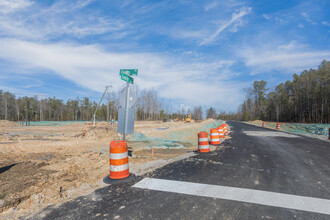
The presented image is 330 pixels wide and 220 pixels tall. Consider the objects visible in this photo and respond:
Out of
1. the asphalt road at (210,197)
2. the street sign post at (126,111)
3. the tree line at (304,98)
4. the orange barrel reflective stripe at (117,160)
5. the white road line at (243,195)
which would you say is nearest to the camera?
the asphalt road at (210,197)

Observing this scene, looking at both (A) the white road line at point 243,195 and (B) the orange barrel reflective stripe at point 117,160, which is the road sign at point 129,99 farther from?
(A) the white road line at point 243,195

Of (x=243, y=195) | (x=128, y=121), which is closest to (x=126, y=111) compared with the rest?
(x=128, y=121)

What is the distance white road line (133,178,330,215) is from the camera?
125 inches

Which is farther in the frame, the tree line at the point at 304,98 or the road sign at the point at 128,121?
the tree line at the point at 304,98

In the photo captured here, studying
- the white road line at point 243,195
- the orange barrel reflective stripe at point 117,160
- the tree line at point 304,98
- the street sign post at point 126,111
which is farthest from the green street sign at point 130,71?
the tree line at point 304,98

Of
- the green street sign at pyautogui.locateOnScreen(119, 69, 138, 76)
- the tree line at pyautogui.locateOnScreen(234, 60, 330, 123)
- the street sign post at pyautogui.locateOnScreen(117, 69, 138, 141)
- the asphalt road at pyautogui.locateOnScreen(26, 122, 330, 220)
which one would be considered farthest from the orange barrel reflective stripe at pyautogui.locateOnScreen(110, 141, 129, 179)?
the tree line at pyautogui.locateOnScreen(234, 60, 330, 123)

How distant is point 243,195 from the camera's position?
3.60m

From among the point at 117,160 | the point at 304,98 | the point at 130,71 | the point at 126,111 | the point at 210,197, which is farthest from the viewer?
the point at 304,98

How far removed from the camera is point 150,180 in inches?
180

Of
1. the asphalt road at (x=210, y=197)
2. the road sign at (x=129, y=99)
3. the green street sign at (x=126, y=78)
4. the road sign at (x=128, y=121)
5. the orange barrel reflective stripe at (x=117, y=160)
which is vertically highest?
the green street sign at (x=126, y=78)

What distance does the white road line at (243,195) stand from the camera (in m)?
3.19

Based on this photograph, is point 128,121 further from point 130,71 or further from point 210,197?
point 210,197

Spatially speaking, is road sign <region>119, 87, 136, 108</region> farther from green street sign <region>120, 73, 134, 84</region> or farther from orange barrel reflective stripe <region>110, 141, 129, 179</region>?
orange barrel reflective stripe <region>110, 141, 129, 179</region>

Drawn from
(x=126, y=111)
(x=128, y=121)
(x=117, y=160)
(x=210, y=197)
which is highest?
(x=126, y=111)
